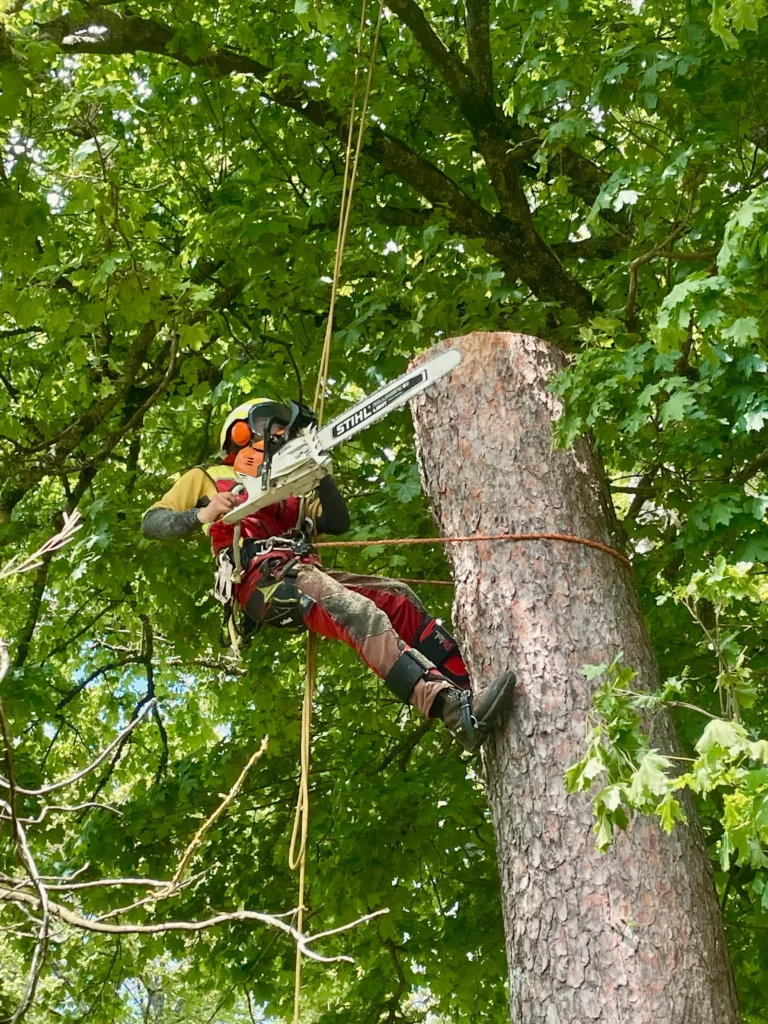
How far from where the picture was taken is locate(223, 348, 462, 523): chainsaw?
352 cm

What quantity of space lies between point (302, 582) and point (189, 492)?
70 cm

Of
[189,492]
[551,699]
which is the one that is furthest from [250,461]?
[551,699]

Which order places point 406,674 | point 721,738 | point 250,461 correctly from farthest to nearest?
point 250,461, point 406,674, point 721,738

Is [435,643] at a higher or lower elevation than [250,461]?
lower

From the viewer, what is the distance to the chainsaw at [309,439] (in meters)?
3.52

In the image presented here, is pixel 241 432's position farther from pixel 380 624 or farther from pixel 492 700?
pixel 492 700

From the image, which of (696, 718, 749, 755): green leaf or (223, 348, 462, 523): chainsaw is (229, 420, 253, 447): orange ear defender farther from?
(696, 718, 749, 755): green leaf

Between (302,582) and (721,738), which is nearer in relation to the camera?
(721,738)

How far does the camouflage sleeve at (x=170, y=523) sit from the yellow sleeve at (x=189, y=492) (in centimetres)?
4

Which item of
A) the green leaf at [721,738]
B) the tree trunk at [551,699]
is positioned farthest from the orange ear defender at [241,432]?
the green leaf at [721,738]

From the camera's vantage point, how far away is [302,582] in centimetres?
401

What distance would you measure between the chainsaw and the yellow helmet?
0.04 metres

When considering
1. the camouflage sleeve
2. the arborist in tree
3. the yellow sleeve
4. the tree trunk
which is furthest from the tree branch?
the camouflage sleeve

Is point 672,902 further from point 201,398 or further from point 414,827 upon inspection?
point 201,398
